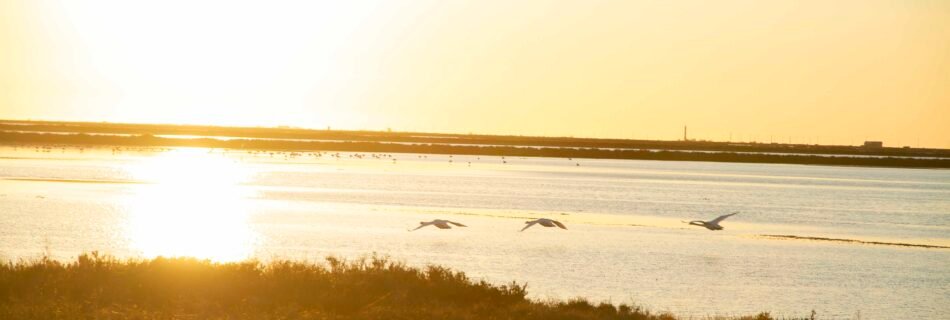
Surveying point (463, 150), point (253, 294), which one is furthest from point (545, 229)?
point (463, 150)

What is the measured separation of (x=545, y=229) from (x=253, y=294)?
23.4 m

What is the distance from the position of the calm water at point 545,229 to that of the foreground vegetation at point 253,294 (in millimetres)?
4284

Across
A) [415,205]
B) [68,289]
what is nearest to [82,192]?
[415,205]

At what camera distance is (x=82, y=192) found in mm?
50875

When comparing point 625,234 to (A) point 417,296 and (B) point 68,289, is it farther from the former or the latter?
(B) point 68,289

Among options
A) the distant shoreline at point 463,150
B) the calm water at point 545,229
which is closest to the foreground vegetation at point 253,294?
the calm water at point 545,229

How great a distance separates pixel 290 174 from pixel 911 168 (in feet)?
281

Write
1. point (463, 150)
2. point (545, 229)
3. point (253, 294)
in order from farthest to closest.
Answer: point (463, 150) < point (545, 229) < point (253, 294)

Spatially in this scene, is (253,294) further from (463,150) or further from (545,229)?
(463,150)

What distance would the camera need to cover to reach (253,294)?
1762 centimetres

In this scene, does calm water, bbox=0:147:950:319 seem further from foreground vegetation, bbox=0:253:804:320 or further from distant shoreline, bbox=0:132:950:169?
distant shoreline, bbox=0:132:950:169

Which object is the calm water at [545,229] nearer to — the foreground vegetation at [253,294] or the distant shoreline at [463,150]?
the foreground vegetation at [253,294]

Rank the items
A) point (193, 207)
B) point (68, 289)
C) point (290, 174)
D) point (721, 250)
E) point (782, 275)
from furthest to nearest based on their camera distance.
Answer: point (290, 174), point (193, 207), point (721, 250), point (782, 275), point (68, 289)

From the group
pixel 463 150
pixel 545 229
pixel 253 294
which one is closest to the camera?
pixel 253 294
